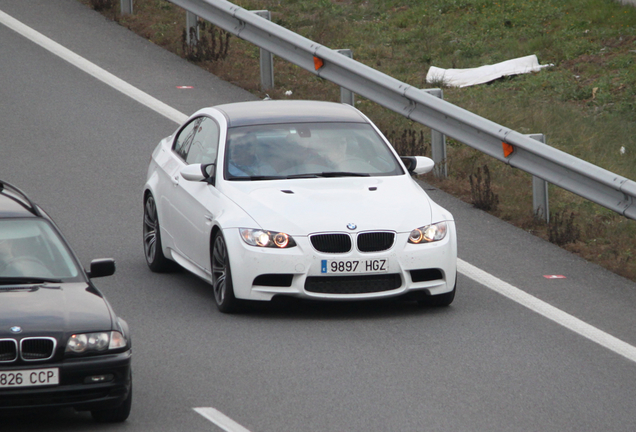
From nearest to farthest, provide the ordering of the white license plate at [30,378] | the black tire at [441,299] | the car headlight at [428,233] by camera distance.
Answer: the white license plate at [30,378]
the car headlight at [428,233]
the black tire at [441,299]

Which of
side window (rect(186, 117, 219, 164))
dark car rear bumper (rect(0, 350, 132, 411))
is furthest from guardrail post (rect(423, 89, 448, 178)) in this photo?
dark car rear bumper (rect(0, 350, 132, 411))

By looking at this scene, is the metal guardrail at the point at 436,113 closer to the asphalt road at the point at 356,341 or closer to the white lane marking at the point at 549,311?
the asphalt road at the point at 356,341

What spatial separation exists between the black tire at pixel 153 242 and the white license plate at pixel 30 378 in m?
4.47

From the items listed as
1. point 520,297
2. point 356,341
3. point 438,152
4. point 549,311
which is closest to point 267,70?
point 438,152

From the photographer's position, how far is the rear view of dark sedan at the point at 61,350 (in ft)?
20.8

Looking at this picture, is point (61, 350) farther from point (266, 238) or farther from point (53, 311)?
point (266, 238)

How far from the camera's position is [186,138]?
1129 cm

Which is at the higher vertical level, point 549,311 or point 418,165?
point 418,165

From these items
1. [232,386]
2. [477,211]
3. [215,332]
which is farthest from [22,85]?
[232,386]

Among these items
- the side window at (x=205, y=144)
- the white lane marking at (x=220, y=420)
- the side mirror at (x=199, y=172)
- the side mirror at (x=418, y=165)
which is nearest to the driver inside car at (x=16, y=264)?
the white lane marking at (x=220, y=420)

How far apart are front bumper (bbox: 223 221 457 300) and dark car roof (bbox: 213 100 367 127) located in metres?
1.59

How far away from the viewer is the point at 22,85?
16.5 m

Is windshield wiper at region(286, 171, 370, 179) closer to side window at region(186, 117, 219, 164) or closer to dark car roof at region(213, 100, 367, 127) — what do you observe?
dark car roof at region(213, 100, 367, 127)

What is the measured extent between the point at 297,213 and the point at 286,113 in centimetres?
170
